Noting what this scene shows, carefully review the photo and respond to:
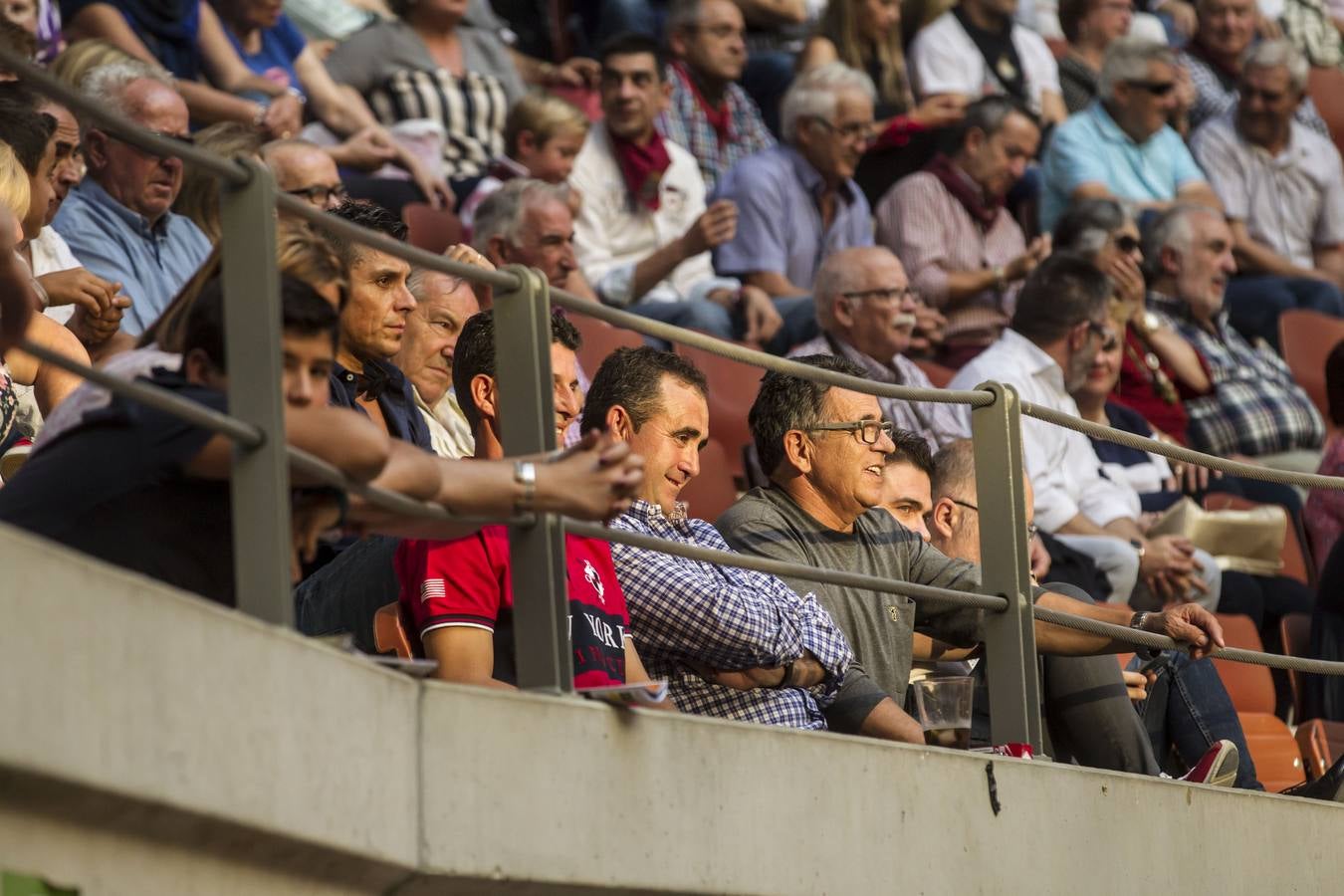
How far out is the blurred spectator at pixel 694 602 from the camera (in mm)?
3922

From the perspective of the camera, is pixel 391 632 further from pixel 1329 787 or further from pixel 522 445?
pixel 1329 787

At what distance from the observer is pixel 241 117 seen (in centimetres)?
704

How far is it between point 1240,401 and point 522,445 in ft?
19.7

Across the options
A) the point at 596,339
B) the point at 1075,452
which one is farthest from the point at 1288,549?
the point at 596,339

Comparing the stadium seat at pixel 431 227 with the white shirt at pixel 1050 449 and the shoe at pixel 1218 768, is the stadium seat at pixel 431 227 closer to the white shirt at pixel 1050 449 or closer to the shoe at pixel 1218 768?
the white shirt at pixel 1050 449

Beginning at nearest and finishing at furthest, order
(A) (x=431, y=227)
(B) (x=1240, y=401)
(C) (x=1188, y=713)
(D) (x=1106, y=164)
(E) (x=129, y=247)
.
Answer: (C) (x=1188, y=713), (E) (x=129, y=247), (A) (x=431, y=227), (B) (x=1240, y=401), (D) (x=1106, y=164)

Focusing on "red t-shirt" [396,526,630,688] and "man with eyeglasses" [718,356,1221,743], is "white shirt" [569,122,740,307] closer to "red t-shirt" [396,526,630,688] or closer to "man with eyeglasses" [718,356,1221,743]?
"man with eyeglasses" [718,356,1221,743]

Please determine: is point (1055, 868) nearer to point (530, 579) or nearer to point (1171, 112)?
point (530, 579)

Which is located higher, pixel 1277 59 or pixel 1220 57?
pixel 1220 57

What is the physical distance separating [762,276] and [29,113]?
3930 millimetres

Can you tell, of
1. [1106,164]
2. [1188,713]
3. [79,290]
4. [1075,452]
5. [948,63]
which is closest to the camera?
[79,290]

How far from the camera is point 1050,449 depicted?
7.26 metres

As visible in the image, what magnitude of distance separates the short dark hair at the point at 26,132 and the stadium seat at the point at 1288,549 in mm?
4420

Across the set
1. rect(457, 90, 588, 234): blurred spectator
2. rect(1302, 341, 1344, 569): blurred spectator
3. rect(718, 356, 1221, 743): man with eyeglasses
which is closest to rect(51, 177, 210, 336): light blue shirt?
rect(718, 356, 1221, 743): man with eyeglasses
